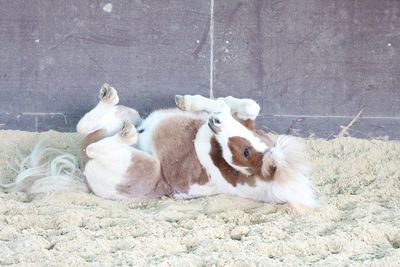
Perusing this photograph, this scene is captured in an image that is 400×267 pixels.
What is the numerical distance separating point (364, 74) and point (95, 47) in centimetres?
192

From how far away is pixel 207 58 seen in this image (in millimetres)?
5195

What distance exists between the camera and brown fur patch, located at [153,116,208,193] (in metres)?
4.56

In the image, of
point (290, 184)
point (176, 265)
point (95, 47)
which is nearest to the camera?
point (176, 265)

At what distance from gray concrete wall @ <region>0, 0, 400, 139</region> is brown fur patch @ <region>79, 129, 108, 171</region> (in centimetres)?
51

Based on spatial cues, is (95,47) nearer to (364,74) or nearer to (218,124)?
(218,124)

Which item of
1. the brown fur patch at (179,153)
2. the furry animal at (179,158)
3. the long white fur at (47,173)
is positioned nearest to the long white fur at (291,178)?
the furry animal at (179,158)

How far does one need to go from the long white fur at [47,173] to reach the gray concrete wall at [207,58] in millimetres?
400

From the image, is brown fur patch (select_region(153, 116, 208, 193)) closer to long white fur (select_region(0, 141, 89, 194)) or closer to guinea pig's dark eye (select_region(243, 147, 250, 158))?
guinea pig's dark eye (select_region(243, 147, 250, 158))

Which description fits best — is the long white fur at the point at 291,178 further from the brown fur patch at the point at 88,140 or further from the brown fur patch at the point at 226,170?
the brown fur patch at the point at 88,140

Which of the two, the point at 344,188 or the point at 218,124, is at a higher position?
the point at 218,124

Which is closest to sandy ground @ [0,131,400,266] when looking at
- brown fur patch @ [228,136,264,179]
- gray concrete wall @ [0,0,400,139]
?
brown fur patch @ [228,136,264,179]

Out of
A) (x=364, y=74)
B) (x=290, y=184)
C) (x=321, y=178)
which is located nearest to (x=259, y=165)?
(x=290, y=184)

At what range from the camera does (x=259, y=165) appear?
4375mm

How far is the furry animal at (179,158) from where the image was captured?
171 inches
